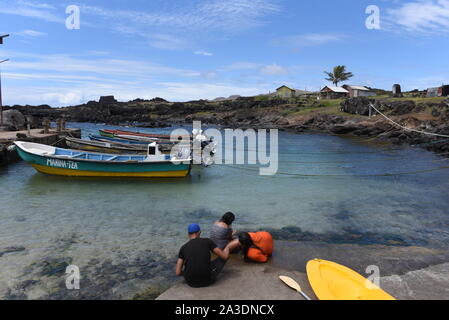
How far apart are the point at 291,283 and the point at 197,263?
81.9 inches

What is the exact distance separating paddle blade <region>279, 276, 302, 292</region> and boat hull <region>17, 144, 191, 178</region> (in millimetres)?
13932

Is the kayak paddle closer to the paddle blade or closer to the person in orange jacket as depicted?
the paddle blade

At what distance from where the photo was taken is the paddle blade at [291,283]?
6460 mm

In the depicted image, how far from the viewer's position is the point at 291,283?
665cm

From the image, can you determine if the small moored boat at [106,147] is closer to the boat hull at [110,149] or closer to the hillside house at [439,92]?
the boat hull at [110,149]

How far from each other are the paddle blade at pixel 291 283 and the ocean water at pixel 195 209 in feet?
12.8

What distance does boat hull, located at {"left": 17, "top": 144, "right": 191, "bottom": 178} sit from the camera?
19.5 metres

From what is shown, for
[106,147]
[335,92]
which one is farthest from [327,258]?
[335,92]

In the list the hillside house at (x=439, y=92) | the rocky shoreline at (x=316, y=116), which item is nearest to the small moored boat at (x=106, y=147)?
the rocky shoreline at (x=316, y=116)

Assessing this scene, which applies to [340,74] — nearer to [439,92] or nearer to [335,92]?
[335,92]

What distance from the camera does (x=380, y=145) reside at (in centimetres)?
4062

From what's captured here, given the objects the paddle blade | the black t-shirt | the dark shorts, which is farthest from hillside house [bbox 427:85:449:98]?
the black t-shirt
